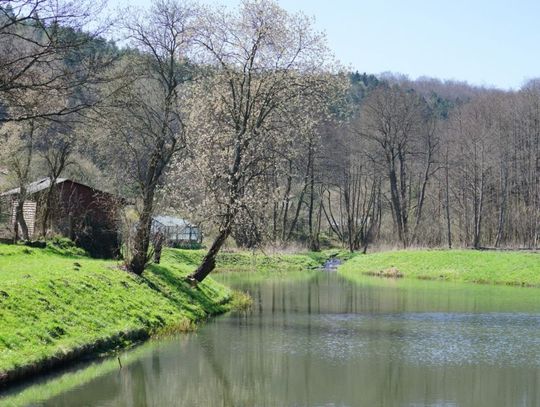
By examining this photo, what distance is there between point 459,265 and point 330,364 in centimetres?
3057

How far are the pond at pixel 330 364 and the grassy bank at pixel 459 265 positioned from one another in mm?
12700

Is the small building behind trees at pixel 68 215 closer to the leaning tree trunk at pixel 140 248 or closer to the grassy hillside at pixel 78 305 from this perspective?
the grassy hillside at pixel 78 305

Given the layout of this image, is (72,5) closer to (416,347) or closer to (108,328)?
(108,328)

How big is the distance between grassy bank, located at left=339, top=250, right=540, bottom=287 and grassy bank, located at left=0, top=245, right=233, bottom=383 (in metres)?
20.4

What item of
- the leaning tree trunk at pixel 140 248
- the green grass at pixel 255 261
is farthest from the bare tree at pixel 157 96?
the green grass at pixel 255 261

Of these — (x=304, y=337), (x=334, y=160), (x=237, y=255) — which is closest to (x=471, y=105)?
(x=334, y=160)

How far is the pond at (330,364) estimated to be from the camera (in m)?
15.2

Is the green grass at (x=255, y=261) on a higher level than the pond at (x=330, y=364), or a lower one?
higher

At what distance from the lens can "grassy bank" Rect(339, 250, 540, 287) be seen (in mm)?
42562

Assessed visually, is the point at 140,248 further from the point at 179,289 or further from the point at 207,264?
the point at 207,264

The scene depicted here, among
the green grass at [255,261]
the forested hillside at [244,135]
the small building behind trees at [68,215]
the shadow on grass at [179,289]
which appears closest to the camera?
the forested hillside at [244,135]

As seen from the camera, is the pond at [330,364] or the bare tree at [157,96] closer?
the pond at [330,364]

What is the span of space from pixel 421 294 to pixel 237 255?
2091 centimetres

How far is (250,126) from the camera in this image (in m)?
30.7
